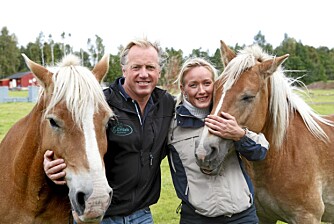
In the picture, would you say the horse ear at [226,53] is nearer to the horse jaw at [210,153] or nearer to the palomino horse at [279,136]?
the palomino horse at [279,136]

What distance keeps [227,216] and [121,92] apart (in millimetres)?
1346

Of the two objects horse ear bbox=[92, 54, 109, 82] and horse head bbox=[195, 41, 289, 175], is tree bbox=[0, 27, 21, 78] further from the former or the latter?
horse head bbox=[195, 41, 289, 175]

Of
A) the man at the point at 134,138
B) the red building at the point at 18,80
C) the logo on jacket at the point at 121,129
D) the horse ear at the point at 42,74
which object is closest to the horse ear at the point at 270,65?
the man at the point at 134,138

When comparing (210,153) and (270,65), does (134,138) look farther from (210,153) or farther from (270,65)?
(270,65)

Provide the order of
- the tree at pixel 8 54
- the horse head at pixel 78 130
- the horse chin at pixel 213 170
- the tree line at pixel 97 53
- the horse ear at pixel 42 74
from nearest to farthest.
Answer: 1. the horse head at pixel 78 130
2. the horse ear at pixel 42 74
3. the horse chin at pixel 213 170
4. the tree line at pixel 97 53
5. the tree at pixel 8 54

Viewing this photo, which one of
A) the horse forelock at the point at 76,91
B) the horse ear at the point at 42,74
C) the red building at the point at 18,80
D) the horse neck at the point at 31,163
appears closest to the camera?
the horse forelock at the point at 76,91

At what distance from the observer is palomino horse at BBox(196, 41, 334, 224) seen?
3.44 metres

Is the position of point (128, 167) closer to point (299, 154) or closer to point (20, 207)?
point (20, 207)

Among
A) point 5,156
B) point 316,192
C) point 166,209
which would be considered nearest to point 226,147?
point 316,192

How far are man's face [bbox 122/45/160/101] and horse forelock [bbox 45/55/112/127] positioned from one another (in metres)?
0.41

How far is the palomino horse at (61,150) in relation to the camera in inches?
95.4

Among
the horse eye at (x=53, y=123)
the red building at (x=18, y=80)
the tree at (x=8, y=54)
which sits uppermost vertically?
the horse eye at (x=53, y=123)

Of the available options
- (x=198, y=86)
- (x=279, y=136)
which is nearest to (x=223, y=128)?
(x=198, y=86)

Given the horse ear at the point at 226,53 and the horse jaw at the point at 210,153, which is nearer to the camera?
the horse jaw at the point at 210,153
